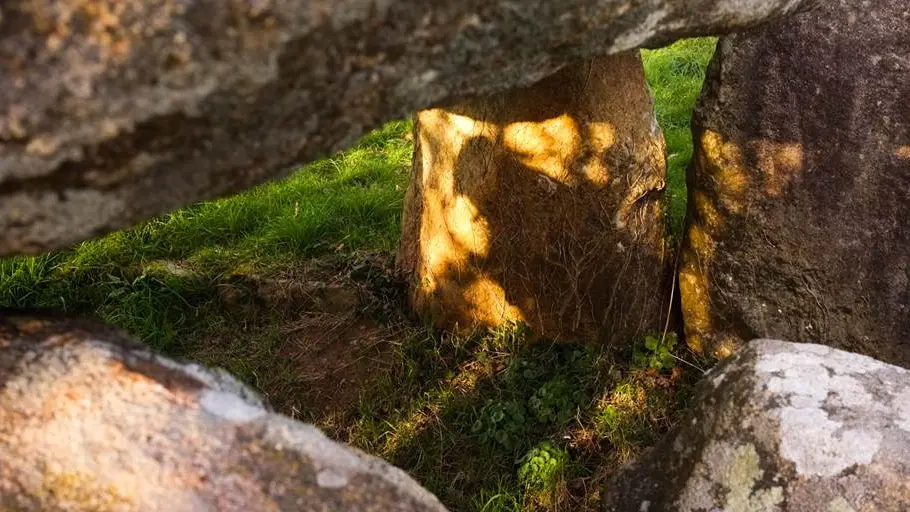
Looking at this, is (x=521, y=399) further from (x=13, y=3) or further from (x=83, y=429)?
(x=13, y=3)

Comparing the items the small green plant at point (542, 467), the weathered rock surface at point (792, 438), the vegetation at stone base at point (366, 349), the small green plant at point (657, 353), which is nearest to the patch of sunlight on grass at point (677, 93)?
the vegetation at stone base at point (366, 349)

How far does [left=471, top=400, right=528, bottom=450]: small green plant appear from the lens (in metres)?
3.39

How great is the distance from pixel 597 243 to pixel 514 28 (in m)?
2.01

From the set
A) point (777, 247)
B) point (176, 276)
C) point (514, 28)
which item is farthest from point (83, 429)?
point (176, 276)

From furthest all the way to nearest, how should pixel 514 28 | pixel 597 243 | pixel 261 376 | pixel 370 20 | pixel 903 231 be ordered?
pixel 261 376
pixel 597 243
pixel 903 231
pixel 514 28
pixel 370 20

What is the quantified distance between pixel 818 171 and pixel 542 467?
144 cm

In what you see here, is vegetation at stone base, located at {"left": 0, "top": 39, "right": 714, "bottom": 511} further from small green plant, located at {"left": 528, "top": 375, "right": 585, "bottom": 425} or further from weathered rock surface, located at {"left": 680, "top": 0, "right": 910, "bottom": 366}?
weathered rock surface, located at {"left": 680, "top": 0, "right": 910, "bottom": 366}

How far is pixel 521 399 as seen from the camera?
11.6 ft

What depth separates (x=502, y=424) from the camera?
11.3ft

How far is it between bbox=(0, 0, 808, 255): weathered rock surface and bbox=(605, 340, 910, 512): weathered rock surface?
1.08 metres

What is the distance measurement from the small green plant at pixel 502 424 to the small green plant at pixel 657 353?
0.53 meters

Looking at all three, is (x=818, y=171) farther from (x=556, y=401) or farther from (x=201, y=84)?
(x=201, y=84)

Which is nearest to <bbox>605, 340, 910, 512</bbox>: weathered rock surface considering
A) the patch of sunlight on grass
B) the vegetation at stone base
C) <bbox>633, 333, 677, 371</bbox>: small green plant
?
the vegetation at stone base

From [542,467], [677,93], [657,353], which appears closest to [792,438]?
[542,467]
